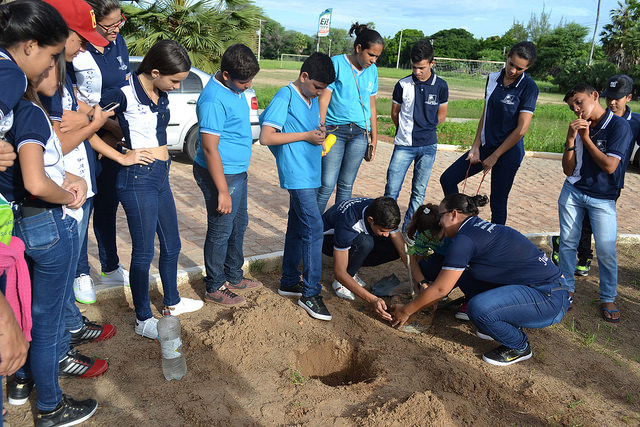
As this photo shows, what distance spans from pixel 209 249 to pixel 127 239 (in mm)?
1786

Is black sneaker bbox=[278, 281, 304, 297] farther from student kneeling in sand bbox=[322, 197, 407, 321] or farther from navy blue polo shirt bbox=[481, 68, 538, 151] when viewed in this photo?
navy blue polo shirt bbox=[481, 68, 538, 151]

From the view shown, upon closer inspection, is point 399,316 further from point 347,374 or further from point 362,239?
point 362,239

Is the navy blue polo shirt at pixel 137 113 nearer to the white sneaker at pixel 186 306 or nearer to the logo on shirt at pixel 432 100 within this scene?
the white sneaker at pixel 186 306

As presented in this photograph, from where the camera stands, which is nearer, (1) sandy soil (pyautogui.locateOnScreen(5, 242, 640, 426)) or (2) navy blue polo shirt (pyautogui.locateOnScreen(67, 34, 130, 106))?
(1) sandy soil (pyautogui.locateOnScreen(5, 242, 640, 426))

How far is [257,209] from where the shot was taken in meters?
6.79

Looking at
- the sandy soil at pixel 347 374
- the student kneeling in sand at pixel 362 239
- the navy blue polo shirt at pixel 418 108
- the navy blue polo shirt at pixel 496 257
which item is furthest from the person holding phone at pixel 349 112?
the navy blue polo shirt at pixel 496 257

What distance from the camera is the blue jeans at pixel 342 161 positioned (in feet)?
17.0

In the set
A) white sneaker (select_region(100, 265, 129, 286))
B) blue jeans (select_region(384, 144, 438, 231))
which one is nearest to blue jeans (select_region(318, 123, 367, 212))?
blue jeans (select_region(384, 144, 438, 231))

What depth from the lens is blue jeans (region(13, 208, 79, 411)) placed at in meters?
2.35

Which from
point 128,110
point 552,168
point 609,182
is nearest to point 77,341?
point 128,110

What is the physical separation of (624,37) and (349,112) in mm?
47346

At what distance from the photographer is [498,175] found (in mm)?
5062

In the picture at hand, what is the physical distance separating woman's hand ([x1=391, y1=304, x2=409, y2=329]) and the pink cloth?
2560mm

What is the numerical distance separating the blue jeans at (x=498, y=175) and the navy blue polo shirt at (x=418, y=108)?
0.52m
